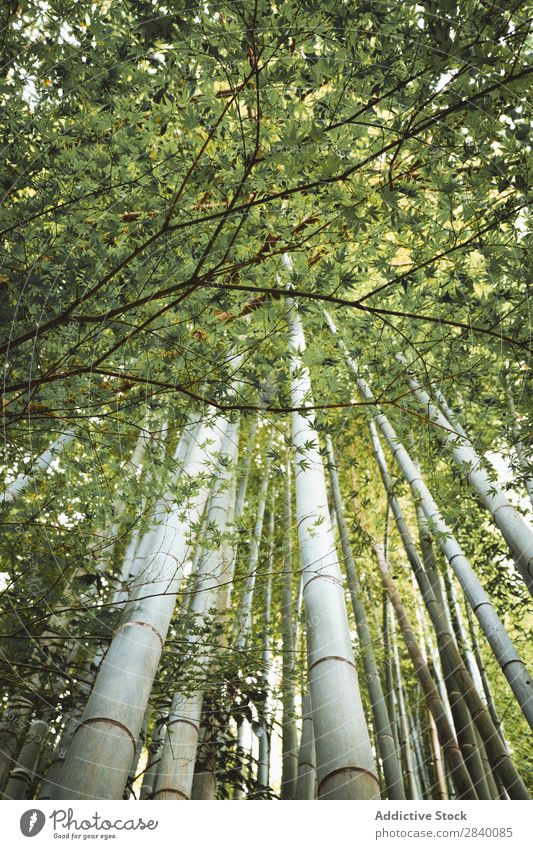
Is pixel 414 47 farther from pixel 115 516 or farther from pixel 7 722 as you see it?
pixel 7 722

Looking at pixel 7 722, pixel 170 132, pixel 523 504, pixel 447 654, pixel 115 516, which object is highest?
pixel 523 504

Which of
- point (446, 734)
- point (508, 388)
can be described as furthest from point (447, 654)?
point (508, 388)

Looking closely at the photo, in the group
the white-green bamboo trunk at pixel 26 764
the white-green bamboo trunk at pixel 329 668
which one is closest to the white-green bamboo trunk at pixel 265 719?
the white-green bamboo trunk at pixel 329 668

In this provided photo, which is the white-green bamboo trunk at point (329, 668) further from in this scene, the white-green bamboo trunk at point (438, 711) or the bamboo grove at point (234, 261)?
the white-green bamboo trunk at point (438, 711)

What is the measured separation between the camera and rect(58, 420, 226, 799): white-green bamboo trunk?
1.15 metres

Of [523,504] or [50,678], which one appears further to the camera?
[523,504]

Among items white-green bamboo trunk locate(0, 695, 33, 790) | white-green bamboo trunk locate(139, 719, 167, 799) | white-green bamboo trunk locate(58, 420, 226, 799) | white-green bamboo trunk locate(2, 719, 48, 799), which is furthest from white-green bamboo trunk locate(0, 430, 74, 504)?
white-green bamboo trunk locate(139, 719, 167, 799)

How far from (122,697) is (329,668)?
58cm

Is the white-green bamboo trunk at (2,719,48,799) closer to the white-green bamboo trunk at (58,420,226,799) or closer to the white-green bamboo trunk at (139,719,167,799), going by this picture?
the white-green bamboo trunk at (139,719,167,799)
